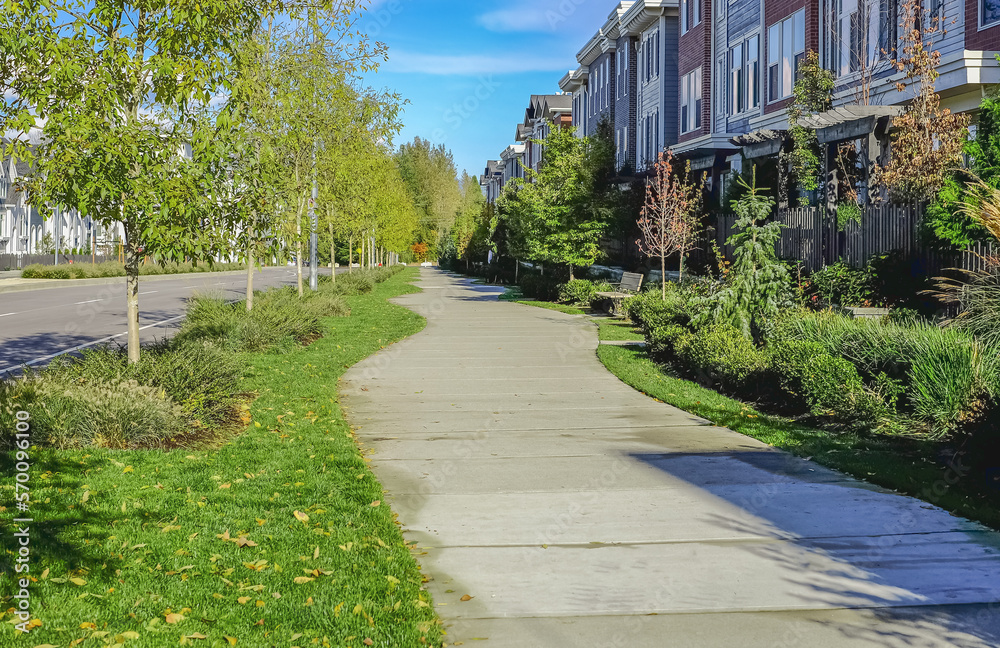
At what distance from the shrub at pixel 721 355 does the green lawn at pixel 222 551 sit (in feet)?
17.4

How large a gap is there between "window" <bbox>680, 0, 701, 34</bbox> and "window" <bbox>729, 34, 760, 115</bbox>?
3893 millimetres

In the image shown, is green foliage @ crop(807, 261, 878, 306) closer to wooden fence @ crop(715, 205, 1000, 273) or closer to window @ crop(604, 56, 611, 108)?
wooden fence @ crop(715, 205, 1000, 273)

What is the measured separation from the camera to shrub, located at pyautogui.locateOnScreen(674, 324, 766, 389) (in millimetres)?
11656

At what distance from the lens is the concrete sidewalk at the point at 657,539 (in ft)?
15.1

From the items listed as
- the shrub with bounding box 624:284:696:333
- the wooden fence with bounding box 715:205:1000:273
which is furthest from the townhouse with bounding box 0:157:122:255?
the wooden fence with bounding box 715:205:1000:273

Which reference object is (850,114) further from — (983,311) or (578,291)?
(578,291)

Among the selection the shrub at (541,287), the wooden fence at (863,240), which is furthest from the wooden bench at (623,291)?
the wooden fence at (863,240)

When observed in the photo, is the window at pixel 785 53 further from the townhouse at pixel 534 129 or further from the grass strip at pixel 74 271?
the townhouse at pixel 534 129

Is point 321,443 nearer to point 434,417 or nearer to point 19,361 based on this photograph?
point 434,417

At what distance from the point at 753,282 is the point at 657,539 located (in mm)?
8196

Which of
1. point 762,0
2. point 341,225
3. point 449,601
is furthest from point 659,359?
point 341,225

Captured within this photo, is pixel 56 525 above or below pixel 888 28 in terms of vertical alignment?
below

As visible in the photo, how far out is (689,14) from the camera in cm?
3388

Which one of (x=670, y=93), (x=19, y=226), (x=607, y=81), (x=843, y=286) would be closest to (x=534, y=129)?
(x=607, y=81)
